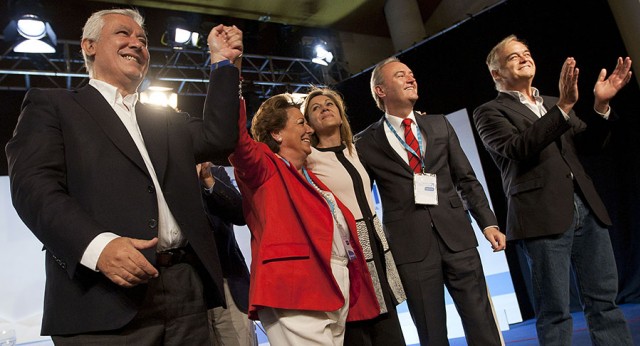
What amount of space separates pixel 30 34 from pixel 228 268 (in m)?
3.94

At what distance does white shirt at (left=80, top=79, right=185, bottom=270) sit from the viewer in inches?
44.4

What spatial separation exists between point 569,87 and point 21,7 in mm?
5098

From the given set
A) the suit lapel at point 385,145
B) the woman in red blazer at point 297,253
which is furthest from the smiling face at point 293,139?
the suit lapel at point 385,145

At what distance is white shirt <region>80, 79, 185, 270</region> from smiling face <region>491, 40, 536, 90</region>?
1.85m

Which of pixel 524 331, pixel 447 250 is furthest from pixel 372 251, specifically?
pixel 524 331

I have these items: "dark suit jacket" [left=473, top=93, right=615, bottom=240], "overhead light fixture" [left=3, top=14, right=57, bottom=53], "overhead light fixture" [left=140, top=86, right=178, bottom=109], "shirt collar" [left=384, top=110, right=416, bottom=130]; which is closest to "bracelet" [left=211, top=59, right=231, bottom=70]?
"shirt collar" [left=384, top=110, right=416, bottom=130]

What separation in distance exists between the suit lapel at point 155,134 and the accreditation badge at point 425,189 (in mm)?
1214

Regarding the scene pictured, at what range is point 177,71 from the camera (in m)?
6.82

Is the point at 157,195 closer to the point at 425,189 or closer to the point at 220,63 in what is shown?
the point at 220,63

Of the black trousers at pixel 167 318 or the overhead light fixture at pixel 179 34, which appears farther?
the overhead light fixture at pixel 179 34

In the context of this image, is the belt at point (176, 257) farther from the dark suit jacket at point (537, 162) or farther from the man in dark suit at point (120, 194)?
the dark suit jacket at point (537, 162)

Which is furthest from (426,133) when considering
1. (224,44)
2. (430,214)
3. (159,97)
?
(159,97)

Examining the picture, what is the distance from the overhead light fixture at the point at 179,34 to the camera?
19.6 ft

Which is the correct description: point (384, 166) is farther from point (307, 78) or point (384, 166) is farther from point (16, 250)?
point (307, 78)
